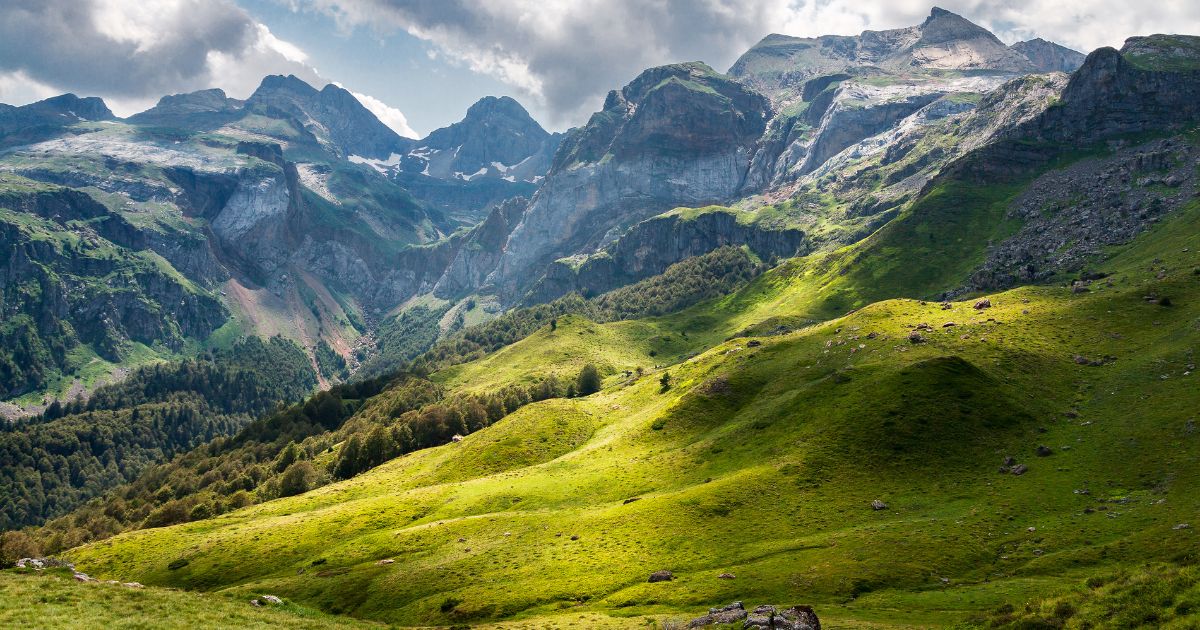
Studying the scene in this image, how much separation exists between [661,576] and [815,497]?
26.1 metres

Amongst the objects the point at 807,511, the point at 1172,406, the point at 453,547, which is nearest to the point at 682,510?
the point at 807,511

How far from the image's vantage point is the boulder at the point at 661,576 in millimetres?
64062

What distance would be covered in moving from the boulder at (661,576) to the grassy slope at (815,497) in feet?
7.40

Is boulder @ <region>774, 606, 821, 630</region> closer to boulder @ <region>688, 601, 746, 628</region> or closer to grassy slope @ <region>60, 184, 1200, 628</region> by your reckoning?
boulder @ <region>688, 601, 746, 628</region>

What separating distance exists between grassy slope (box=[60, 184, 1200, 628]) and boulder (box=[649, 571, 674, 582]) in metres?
2.26

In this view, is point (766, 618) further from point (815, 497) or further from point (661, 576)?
point (815, 497)

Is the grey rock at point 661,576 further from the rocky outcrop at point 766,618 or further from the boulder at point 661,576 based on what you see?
the rocky outcrop at point 766,618

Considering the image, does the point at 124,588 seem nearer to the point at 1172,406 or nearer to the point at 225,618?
the point at 225,618

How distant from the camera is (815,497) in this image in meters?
80.0

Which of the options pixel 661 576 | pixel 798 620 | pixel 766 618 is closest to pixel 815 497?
pixel 661 576

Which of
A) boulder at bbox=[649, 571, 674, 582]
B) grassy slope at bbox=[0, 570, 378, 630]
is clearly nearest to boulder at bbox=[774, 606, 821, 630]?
boulder at bbox=[649, 571, 674, 582]

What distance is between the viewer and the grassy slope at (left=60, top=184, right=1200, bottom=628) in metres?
57.7

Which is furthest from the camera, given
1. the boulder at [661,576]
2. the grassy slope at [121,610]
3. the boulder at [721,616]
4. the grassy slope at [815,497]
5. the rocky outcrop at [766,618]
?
the boulder at [661,576]

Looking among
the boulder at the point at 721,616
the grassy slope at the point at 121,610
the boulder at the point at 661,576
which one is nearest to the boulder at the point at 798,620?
the boulder at the point at 721,616
